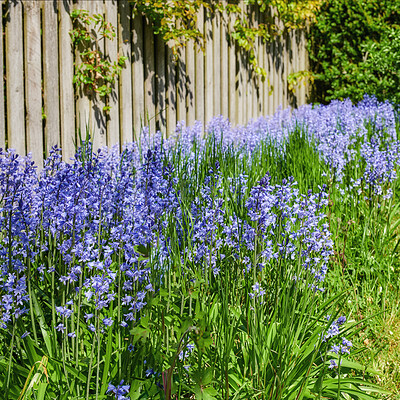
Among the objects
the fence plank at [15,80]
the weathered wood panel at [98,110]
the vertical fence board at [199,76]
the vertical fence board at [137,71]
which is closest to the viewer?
the fence plank at [15,80]

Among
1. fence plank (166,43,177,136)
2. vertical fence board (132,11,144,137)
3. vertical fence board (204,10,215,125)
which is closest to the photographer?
vertical fence board (132,11,144,137)

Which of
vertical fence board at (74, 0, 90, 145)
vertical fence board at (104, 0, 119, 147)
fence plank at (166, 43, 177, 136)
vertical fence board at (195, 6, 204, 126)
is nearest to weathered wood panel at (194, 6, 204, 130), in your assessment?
vertical fence board at (195, 6, 204, 126)

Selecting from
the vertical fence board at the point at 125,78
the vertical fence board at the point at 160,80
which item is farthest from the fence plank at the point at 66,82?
the vertical fence board at the point at 160,80

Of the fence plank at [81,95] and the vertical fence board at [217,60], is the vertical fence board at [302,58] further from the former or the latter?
the fence plank at [81,95]

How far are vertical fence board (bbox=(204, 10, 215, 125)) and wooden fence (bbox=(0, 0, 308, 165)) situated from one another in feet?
0.04

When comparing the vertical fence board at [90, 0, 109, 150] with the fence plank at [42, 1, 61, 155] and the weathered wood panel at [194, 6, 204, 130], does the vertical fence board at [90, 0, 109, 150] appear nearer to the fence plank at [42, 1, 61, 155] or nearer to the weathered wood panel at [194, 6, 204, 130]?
the fence plank at [42, 1, 61, 155]

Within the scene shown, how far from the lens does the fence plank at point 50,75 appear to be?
3.98 meters

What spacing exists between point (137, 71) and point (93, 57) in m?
0.67

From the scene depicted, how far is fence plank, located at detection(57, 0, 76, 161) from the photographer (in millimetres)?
4156

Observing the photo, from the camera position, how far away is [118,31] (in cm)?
477

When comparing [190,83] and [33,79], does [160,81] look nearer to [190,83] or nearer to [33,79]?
[190,83]

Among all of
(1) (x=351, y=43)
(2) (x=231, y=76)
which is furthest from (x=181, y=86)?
(1) (x=351, y=43)

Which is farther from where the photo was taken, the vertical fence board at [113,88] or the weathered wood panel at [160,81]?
the weathered wood panel at [160,81]

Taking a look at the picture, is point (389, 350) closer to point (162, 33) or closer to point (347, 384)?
point (347, 384)
